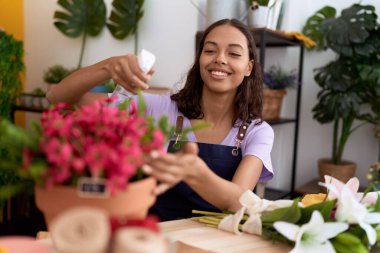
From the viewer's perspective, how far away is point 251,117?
157 centimetres

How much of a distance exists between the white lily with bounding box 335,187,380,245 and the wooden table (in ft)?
0.45

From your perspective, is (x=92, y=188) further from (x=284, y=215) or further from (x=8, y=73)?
(x=8, y=73)

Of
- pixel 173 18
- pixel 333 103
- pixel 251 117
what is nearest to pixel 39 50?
pixel 173 18

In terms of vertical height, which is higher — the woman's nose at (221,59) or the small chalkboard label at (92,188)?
the woman's nose at (221,59)

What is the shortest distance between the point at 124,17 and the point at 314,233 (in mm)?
2765

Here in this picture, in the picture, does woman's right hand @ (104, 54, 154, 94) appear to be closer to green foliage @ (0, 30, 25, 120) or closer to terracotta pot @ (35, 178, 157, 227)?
terracotta pot @ (35, 178, 157, 227)

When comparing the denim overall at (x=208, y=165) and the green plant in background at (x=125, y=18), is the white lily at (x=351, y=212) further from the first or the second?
the green plant in background at (x=125, y=18)

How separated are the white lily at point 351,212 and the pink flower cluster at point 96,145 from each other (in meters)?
0.44

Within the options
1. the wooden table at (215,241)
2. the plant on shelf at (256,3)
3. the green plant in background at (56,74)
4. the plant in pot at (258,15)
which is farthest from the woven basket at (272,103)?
the wooden table at (215,241)

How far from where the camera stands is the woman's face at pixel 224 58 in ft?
4.79

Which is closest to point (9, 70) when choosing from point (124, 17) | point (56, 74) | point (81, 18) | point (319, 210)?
point (56, 74)

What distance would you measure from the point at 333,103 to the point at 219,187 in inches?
76.5

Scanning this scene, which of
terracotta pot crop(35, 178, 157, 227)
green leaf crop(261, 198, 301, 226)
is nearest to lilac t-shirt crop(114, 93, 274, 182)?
green leaf crop(261, 198, 301, 226)

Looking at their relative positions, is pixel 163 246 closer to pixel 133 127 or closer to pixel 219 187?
pixel 133 127
